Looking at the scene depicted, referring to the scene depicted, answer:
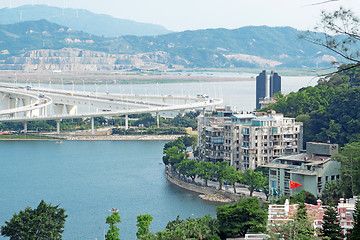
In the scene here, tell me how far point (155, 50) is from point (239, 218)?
111955 millimetres

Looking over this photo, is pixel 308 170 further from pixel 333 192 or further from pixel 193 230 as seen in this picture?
pixel 193 230

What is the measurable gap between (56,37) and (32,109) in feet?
281

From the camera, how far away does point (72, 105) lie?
45.5 meters

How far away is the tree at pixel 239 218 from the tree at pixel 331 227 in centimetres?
306

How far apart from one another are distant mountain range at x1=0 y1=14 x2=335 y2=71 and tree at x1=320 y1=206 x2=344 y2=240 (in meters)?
94.9

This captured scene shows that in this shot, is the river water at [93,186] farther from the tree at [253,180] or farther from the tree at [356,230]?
the tree at [356,230]

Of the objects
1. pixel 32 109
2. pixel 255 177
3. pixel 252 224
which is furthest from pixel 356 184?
pixel 32 109

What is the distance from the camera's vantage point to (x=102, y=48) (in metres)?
119

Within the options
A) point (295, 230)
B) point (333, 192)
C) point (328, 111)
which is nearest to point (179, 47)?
point (328, 111)

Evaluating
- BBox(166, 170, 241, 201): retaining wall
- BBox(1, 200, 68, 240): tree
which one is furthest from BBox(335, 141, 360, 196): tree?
BBox(1, 200, 68, 240): tree

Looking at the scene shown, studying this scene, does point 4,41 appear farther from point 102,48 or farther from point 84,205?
point 84,205

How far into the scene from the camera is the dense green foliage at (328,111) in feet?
71.6

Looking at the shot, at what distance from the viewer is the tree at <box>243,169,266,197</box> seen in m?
19.3

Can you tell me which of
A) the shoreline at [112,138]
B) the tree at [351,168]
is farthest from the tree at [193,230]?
the shoreline at [112,138]
